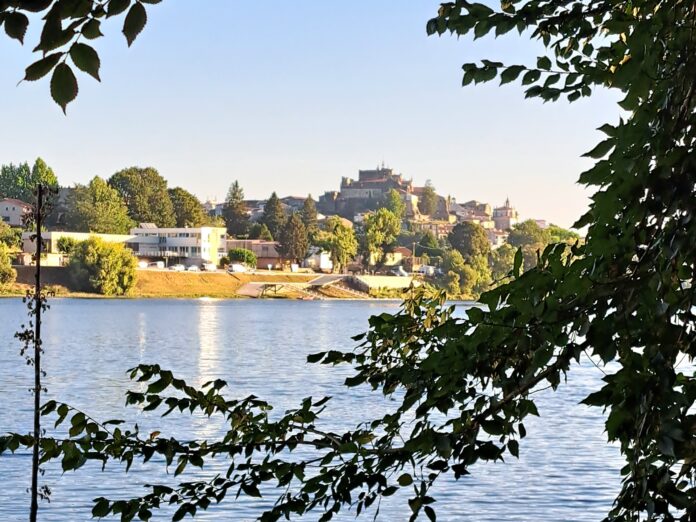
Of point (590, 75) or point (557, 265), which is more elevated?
point (590, 75)

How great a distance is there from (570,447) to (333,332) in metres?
46.0

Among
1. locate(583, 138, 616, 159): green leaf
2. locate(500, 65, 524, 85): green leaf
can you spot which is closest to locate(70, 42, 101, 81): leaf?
locate(583, 138, 616, 159): green leaf

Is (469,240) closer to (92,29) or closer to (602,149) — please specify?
(602,149)

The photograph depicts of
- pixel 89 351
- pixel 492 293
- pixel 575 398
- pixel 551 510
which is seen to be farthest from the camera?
pixel 89 351

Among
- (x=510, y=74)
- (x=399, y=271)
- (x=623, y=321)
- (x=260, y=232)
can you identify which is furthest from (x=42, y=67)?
(x=260, y=232)

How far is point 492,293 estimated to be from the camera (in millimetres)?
2623

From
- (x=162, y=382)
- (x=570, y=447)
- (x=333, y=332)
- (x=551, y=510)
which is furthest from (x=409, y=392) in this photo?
(x=333, y=332)

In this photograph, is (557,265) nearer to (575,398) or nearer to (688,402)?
(688,402)

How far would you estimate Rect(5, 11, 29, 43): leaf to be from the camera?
1564 millimetres

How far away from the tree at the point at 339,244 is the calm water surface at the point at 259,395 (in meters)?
72.3

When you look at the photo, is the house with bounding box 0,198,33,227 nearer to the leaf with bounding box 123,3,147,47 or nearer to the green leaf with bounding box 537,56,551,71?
the green leaf with bounding box 537,56,551,71

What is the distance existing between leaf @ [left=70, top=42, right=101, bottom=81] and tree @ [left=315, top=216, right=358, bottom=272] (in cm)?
14041

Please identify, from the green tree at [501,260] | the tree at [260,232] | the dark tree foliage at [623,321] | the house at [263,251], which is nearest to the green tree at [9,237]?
the house at [263,251]

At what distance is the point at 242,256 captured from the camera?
137m
